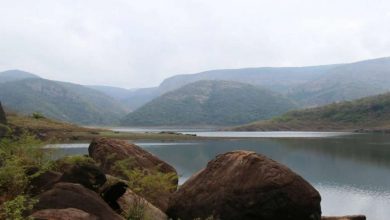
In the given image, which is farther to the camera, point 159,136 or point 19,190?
point 159,136

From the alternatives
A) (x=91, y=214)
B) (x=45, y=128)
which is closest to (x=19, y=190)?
(x=91, y=214)

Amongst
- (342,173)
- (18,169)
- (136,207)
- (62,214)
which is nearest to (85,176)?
(136,207)

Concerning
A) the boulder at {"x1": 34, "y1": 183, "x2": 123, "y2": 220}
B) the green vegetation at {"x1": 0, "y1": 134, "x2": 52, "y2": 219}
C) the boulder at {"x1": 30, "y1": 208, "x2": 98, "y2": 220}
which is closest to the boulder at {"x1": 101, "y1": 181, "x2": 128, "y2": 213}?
the boulder at {"x1": 34, "y1": 183, "x2": 123, "y2": 220}

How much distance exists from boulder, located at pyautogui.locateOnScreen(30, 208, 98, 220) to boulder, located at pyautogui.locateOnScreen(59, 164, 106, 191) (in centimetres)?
289

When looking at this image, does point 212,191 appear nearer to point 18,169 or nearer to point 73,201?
point 73,201

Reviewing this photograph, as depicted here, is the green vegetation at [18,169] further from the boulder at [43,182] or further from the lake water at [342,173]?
the lake water at [342,173]

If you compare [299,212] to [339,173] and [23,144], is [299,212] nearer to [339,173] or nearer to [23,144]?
[23,144]

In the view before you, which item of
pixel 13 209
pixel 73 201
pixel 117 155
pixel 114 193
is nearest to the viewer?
pixel 13 209

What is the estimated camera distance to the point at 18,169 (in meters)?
15.0

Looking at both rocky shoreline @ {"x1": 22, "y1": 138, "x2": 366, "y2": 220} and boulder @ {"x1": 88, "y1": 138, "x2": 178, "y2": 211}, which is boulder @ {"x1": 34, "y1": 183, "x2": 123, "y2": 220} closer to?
rocky shoreline @ {"x1": 22, "y1": 138, "x2": 366, "y2": 220}

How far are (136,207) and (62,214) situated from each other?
14.9ft

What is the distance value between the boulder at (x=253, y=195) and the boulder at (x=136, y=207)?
2149 mm

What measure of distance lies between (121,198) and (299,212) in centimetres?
749

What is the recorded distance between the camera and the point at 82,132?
5315 inches
